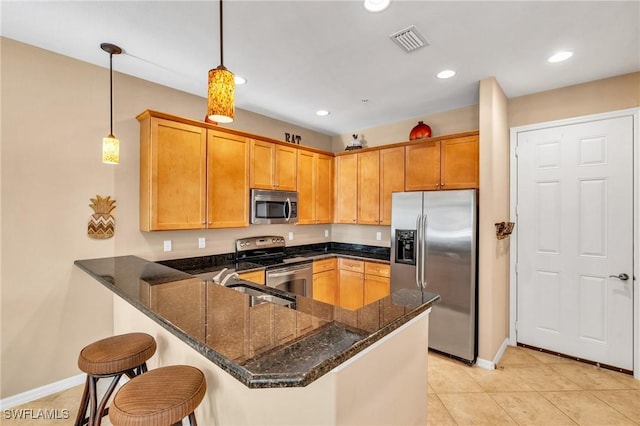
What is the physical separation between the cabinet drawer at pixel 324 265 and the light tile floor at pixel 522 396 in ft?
5.59

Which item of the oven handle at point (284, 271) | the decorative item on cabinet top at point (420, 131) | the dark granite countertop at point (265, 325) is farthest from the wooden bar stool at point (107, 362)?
the decorative item on cabinet top at point (420, 131)

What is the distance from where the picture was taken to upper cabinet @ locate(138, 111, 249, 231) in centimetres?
278

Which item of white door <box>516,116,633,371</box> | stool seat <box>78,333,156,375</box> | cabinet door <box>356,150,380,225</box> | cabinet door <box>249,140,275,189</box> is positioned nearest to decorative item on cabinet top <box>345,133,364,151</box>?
cabinet door <box>356,150,380,225</box>

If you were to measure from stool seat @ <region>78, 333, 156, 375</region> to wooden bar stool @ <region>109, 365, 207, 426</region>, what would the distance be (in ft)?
1.10

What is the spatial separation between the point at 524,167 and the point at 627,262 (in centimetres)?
127

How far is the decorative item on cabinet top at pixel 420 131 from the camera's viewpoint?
3.80 metres

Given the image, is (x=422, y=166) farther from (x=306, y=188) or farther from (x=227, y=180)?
(x=227, y=180)

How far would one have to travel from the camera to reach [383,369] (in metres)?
1.32

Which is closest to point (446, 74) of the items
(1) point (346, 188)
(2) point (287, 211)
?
(1) point (346, 188)

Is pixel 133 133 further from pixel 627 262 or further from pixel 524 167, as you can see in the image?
pixel 627 262

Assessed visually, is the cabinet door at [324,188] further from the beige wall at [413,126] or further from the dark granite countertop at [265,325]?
the dark granite countertop at [265,325]

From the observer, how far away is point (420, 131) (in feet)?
12.6

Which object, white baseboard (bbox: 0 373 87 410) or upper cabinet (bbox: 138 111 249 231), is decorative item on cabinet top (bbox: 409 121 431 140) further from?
white baseboard (bbox: 0 373 87 410)

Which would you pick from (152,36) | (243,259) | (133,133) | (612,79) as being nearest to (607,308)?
(612,79)
